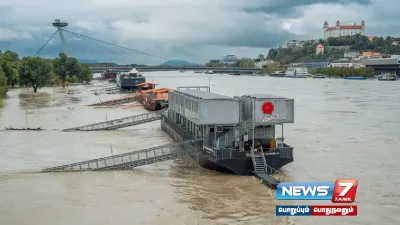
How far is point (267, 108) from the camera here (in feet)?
86.2

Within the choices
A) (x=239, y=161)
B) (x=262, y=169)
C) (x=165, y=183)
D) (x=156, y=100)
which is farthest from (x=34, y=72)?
(x=262, y=169)

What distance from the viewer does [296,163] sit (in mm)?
30516

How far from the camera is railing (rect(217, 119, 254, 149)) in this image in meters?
26.2

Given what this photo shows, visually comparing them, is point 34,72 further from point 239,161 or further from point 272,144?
point 239,161

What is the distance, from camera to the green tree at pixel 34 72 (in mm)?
97062

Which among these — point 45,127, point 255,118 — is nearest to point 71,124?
point 45,127

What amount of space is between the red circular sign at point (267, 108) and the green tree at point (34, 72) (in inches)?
3103

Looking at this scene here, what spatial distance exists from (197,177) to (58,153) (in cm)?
1189

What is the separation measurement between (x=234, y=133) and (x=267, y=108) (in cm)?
216

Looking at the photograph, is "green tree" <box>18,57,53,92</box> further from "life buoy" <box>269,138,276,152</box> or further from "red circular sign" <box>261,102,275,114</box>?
"red circular sign" <box>261,102,275,114</box>

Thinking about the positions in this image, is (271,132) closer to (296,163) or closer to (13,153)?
(296,163)

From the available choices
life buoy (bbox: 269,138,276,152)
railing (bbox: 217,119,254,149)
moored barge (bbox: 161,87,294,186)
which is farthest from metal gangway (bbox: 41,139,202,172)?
life buoy (bbox: 269,138,276,152)

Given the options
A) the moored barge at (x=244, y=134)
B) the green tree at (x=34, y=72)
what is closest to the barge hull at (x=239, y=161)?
the moored barge at (x=244, y=134)

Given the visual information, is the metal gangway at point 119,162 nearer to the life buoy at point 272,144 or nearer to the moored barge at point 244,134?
the moored barge at point 244,134
